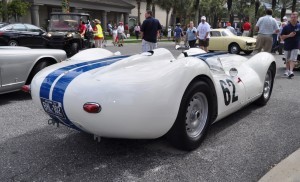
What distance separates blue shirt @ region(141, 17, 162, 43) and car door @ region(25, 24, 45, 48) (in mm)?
8125

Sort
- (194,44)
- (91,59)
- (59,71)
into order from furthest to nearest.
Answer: (194,44) < (91,59) < (59,71)

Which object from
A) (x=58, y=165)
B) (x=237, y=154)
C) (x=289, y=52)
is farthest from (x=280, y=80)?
(x=58, y=165)

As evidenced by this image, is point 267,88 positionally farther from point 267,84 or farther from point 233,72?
point 233,72

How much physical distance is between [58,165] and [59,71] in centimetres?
92

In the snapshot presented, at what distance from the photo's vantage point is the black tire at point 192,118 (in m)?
3.08

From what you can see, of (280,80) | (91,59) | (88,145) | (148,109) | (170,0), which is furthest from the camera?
(170,0)

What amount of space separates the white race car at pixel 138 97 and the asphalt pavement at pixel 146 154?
0.29 m

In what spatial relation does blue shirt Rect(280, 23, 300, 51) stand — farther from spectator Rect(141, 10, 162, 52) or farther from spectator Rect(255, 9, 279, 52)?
spectator Rect(141, 10, 162, 52)

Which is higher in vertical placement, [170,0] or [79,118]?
[170,0]

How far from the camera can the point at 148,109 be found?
2732 millimetres

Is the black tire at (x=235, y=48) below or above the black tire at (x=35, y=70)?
above

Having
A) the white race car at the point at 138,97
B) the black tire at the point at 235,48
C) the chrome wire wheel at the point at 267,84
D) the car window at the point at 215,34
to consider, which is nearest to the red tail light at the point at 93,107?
the white race car at the point at 138,97

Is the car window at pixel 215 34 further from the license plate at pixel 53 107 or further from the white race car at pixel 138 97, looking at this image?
the license plate at pixel 53 107

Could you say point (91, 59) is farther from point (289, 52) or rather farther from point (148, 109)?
point (289, 52)
